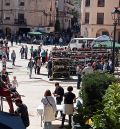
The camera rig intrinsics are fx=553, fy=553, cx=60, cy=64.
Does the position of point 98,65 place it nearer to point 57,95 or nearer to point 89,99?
point 57,95

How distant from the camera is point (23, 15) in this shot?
87125mm

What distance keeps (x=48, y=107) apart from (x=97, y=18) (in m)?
57.1

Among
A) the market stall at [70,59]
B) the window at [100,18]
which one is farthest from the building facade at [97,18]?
the market stall at [70,59]

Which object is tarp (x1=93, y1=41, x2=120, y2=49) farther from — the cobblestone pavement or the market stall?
the cobblestone pavement

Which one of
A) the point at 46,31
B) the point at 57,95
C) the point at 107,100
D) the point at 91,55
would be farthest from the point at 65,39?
the point at 107,100

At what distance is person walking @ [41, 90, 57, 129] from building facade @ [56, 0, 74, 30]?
8690cm

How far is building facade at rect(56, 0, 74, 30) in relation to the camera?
105438 mm

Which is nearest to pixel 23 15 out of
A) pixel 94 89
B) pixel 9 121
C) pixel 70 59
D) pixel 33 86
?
pixel 70 59

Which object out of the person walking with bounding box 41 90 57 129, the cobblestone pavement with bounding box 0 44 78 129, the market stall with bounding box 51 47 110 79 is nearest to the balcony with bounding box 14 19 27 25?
the cobblestone pavement with bounding box 0 44 78 129

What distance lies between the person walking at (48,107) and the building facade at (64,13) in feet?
285

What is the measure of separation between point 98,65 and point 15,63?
1270cm

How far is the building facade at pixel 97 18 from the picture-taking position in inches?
2862

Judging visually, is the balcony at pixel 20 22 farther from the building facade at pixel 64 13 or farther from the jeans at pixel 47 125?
the jeans at pixel 47 125

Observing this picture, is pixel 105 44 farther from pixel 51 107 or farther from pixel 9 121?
pixel 9 121
